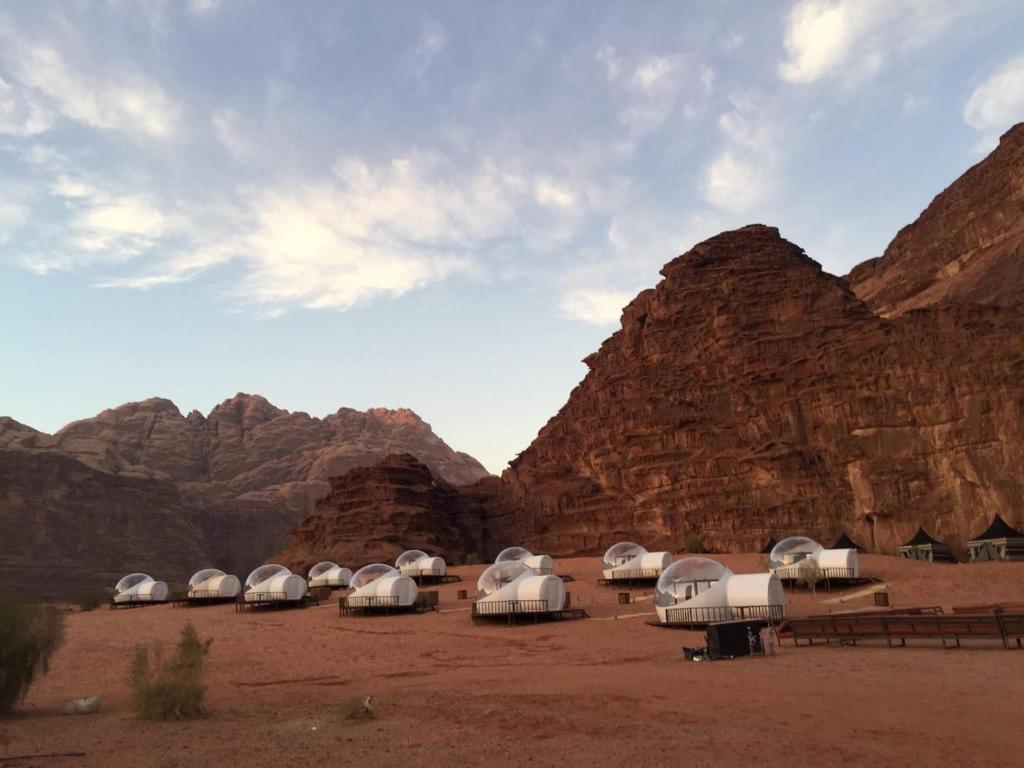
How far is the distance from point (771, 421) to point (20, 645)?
2549 inches

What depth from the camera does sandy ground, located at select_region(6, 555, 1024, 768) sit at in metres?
9.40

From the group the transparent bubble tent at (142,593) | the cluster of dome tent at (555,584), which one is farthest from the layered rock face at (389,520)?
the cluster of dome tent at (555,584)

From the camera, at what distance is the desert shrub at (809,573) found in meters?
33.7

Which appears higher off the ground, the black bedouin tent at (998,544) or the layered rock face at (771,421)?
the layered rock face at (771,421)

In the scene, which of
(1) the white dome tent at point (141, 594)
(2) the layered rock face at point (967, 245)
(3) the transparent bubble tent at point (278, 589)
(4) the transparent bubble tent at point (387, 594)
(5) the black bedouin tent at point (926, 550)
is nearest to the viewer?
(4) the transparent bubble tent at point (387, 594)

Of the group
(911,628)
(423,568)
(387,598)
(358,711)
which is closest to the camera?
(358,711)

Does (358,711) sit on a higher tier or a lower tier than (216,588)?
lower

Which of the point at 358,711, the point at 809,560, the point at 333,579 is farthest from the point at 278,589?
the point at 358,711

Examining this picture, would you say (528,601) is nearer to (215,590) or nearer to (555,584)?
(555,584)

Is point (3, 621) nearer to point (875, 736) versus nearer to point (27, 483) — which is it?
point (875, 736)

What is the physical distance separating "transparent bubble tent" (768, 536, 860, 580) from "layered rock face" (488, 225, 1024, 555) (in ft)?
76.0

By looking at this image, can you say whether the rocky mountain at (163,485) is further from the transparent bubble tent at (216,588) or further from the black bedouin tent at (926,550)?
the black bedouin tent at (926,550)

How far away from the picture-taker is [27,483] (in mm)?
110625

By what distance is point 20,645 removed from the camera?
12859mm
